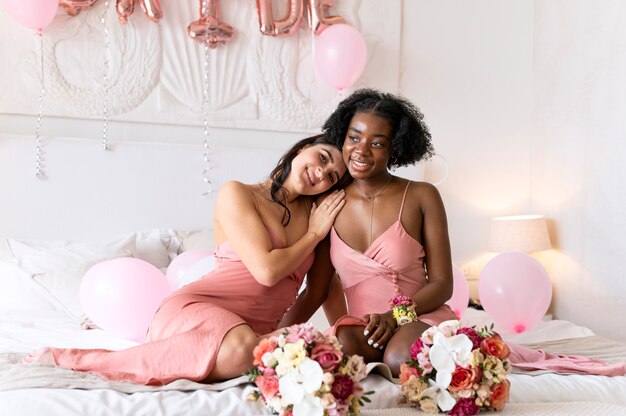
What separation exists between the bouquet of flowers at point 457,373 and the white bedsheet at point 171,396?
12cm

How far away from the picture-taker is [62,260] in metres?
3.22

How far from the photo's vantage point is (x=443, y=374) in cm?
166

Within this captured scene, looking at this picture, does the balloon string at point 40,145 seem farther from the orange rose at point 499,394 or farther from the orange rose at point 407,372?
the orange rose at point 499,394

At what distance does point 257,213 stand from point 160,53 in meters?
1.90

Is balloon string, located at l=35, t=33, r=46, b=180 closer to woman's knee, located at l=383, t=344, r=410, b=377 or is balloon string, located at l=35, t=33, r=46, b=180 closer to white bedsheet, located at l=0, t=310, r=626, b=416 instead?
white bedsheet, located at l=0, t=310, r=626, b=416

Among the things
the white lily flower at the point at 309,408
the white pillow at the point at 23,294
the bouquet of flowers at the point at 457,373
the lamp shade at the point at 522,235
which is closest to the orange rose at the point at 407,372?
the bouquet of flowers at the point at 457,373

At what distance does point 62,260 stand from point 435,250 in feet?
5.73

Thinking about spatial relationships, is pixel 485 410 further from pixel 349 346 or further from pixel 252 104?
pixel 252 104

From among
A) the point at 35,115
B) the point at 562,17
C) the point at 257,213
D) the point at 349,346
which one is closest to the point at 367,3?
the point at 562,17

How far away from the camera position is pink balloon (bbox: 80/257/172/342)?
2639mm

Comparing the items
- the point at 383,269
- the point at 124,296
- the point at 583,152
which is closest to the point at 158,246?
the point at 124,296

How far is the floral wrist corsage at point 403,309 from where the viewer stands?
79.0 inches

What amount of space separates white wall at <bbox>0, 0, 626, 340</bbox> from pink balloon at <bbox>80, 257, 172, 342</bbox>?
102 cm

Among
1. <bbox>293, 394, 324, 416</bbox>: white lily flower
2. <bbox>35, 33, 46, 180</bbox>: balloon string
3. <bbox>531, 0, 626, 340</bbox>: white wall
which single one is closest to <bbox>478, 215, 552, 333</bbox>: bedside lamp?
<bbox>531, 0, 626, 340</bbox>: white wall
